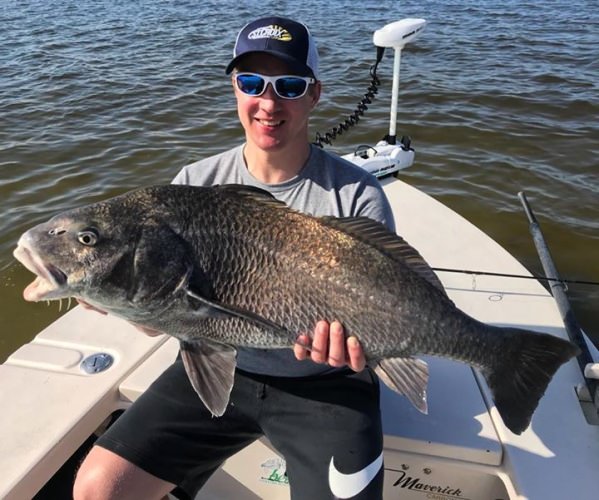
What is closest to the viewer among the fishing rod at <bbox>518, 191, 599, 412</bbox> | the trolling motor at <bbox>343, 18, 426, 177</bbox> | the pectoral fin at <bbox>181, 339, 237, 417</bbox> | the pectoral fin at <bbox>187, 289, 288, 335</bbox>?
the pectoral fin at <bbox>187, 289, 288, 335</bbox>

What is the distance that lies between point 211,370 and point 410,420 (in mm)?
1069

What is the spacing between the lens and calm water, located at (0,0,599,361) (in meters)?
6.55

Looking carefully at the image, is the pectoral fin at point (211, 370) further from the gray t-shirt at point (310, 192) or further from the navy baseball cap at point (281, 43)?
the navy baseball cap at point (281, 43)

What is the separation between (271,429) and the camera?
2566mm

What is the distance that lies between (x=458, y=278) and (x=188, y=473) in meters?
2.20

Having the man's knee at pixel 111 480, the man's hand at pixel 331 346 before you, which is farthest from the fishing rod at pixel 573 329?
the man's knee at pixel 111 480

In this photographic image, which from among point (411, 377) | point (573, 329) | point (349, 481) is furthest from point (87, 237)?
point (573, 329)

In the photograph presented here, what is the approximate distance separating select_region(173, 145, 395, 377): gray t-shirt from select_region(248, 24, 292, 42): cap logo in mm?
552

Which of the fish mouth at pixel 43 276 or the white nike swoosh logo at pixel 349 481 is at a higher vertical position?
the fish mouth at pixel 43 276

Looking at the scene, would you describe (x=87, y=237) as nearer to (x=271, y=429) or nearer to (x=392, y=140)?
(x=271, y=429)

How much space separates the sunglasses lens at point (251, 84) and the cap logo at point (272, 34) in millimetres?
175

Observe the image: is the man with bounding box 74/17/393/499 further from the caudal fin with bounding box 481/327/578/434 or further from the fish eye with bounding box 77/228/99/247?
the fish eye with bounding box 77/228/99/247

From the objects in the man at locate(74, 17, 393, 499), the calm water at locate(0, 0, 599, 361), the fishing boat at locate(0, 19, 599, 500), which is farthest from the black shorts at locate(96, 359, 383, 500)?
the calm water at locate(0, 0, 599, 361)

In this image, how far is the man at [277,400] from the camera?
2.42m
